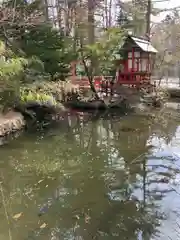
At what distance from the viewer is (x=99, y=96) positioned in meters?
13.6

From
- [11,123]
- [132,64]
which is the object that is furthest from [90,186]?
[132,64]

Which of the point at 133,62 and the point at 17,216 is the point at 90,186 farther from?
the point at 133,62

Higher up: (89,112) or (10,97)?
(10,97)

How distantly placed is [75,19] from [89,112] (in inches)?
153

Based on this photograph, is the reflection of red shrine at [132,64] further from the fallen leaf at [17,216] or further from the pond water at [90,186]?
the fallen leaf at [17,216]

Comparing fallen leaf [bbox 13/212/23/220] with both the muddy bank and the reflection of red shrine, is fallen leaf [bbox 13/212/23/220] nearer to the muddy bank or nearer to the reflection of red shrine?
the muddy bank

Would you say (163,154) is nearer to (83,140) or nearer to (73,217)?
(83,140)

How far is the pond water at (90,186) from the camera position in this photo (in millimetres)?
3924

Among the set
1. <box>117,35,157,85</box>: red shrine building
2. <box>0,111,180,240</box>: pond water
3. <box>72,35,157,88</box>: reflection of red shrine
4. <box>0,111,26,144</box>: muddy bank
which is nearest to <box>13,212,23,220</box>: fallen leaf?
<box>0,111,180,240</box>: pond water

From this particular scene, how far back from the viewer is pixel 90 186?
529 cm

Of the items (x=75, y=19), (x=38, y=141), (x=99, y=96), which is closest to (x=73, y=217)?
(x=38, y=141)

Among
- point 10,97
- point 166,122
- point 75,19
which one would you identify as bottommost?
point 166,122

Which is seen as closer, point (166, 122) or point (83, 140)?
point (83, 140)

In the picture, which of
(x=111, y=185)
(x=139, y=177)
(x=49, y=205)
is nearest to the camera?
(x=49, y=205)
